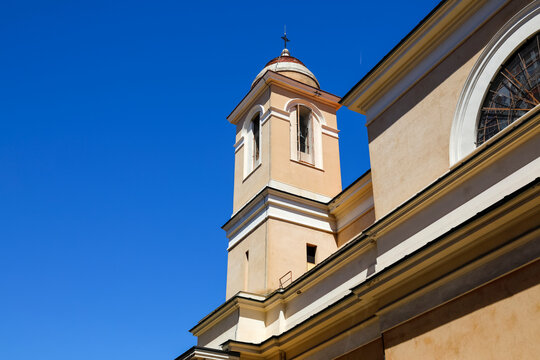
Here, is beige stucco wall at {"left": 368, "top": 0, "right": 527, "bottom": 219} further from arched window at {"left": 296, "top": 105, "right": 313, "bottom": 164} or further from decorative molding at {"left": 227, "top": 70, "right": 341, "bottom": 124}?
decorative molding at {"left": 227, "top": 70, "right": 341, "bottom": 124}

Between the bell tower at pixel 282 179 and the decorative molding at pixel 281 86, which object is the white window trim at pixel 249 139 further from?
the decorative molding at pixel 281 86

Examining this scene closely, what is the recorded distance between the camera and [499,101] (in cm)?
1064

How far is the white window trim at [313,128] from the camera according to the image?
65.8 ft

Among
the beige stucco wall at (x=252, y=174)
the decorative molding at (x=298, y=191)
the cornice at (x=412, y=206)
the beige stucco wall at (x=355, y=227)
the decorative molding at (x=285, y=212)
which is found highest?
the beige stucco wall at (x=252, y=174)

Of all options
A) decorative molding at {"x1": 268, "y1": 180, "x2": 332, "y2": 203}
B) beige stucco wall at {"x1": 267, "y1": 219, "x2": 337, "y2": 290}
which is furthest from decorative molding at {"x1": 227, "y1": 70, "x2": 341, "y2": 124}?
beige stucco wall at {"x1": 267, "y1": 219, "x2": 337, "y2": 290}

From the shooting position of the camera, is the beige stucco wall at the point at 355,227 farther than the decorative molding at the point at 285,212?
No

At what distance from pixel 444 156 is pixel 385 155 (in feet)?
5.87

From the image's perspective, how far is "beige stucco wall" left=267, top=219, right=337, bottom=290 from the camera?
16.9 meters

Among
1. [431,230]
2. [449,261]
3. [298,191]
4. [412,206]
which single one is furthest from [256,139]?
[449,261]

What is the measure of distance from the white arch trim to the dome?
1135 cm

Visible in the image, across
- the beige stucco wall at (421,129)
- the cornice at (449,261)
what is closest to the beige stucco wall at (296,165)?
the beige stucco wall at (421,129)

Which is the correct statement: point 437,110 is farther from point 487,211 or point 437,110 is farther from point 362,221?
point 362,221

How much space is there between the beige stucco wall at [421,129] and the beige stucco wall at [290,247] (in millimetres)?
5192

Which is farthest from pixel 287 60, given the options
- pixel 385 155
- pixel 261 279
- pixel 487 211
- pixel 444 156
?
pixel 487 211
